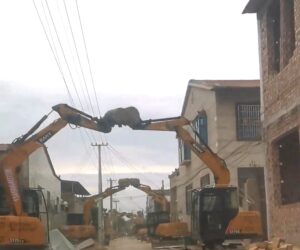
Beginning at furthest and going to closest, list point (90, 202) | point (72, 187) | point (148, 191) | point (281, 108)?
point (72, 187) → point (148, 191) → point (90, 202) → point (281, 108)

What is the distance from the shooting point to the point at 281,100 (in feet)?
63.5

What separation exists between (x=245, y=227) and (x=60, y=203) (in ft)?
107

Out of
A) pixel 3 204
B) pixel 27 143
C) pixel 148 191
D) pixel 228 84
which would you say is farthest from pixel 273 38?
pixel 148 191

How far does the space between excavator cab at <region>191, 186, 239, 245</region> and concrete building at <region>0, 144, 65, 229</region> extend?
13482mm

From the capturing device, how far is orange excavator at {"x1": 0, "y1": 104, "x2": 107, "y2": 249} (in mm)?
17375

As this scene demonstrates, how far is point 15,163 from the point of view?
19203mm

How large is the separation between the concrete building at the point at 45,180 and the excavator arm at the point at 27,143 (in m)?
11.4

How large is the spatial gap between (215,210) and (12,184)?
20.3 ft

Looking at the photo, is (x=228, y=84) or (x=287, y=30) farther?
(x=228, y=84)

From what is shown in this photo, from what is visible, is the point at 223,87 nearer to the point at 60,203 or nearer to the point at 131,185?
the point at 131,185

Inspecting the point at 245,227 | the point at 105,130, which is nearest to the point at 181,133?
the point at 105,130

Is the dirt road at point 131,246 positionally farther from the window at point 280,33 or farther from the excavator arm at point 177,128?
the window at point 280,33

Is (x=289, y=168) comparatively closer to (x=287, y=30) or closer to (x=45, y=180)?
(x=287, y=30)

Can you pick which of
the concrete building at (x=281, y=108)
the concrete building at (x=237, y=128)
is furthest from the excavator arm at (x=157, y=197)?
the concrete building at (x=281, y=108)
